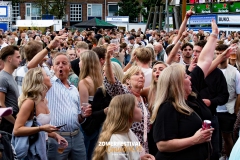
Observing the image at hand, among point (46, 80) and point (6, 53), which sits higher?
point (6, 53)

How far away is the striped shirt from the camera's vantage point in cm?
581

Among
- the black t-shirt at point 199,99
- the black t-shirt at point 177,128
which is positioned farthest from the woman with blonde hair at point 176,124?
the black t-shirt at point 199,99

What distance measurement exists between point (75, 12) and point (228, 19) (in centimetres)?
4898

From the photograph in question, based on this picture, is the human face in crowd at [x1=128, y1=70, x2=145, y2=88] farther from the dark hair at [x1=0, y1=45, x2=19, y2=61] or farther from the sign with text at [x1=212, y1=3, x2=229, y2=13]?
the sign with text at [x1=212, y1=3, x2=229, y2=13]

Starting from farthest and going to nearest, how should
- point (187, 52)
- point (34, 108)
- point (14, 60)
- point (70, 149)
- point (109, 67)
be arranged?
point (187, 52) → point (14, 60) → point (70, 149) → point (109, 67) → point (34, 108)

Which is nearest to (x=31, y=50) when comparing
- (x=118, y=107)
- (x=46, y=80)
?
(x=46, y=80)

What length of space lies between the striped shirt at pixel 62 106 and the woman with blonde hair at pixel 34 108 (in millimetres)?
277

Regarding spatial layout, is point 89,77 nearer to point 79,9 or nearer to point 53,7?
point 53,7

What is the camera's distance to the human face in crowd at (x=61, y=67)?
6.07m

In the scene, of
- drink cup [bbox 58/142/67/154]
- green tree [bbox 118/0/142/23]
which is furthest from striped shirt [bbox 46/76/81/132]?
green tree [bbox 118/0/142/23]

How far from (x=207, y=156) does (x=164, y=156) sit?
1.32 ft

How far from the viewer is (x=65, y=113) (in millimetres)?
5832

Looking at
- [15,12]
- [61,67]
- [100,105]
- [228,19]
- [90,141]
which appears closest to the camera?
[61,67]

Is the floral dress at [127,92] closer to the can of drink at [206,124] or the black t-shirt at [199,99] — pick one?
the black t-shirt at [199,99]
